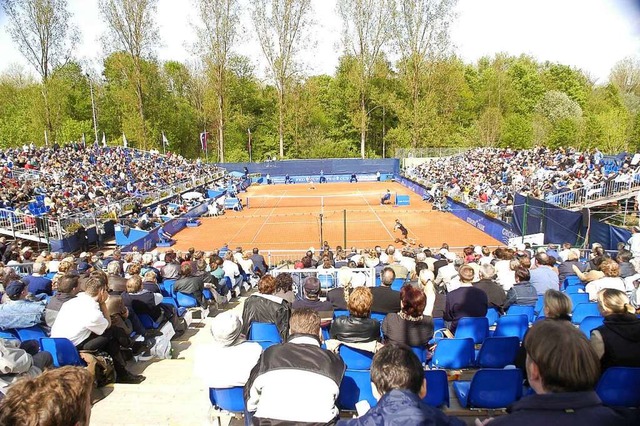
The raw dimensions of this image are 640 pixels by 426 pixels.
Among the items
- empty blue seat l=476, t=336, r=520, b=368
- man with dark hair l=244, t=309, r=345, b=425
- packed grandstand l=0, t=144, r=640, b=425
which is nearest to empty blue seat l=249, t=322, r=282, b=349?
packed grandstand l=0, t=144, r=640, b=425

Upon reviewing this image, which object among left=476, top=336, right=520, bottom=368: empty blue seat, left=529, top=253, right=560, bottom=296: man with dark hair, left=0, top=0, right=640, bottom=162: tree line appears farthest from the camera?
left=0, top=0, right=640, bottom=162: tree line

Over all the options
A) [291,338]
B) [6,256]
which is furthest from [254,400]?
[6,256]

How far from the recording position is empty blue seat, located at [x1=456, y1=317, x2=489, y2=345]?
18.7 feet

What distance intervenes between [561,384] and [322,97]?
226ft

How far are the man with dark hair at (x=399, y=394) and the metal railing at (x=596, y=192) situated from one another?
21396mm

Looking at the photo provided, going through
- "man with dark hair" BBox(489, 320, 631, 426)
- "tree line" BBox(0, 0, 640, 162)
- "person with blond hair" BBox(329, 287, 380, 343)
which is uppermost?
"tree line" BBox(0, 0, 640, 162)

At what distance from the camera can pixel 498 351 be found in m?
4.94

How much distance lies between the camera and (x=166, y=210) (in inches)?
1149

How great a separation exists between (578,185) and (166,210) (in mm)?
23951

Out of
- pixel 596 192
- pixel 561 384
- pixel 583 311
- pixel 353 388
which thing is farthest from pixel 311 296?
pixel 596 192

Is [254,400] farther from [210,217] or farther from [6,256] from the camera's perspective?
[210,217]

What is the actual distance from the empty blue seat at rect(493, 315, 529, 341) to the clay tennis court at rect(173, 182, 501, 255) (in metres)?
14.4

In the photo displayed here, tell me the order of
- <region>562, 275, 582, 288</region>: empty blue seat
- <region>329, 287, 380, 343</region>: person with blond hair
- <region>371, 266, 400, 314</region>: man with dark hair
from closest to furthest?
<region>329, 287, 380, 343</region>: person with blond hair
<region>371, 266, 400, 314</region>: man with dark hair
<region>562, 275, 582, 288</region>: empty blue seat

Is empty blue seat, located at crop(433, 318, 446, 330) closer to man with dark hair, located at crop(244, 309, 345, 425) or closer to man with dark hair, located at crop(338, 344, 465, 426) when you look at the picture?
man with dark hair, located at crop(244, 309, 345, 425)
